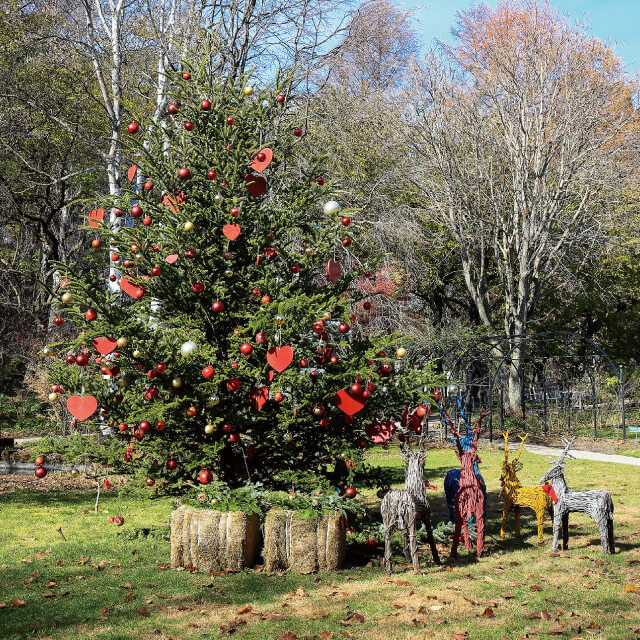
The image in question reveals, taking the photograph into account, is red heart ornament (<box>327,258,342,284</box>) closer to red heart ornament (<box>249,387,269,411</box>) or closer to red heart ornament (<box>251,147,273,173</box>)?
red heart ornament (<box>251,147,273,173</box>)

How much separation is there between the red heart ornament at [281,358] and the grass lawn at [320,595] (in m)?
1.80

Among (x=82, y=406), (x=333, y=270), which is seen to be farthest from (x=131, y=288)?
(x=333, y=270)

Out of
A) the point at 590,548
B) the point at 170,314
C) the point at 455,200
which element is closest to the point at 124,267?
the point at 170,314

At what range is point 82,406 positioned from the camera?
548 centimetres

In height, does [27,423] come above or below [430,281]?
below

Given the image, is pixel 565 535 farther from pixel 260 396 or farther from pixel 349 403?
pixel 260 396

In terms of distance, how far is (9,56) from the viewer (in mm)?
15984

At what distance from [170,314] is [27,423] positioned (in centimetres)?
1509

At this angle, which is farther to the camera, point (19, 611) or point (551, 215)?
point (551, 215)

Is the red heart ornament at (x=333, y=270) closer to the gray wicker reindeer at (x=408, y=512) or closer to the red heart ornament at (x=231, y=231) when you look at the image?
the red heart ornament at (x=231, y=231)

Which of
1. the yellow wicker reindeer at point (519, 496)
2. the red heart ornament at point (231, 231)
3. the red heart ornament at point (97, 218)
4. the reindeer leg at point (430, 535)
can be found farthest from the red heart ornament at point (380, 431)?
the red heart ornament at point (97, 218)

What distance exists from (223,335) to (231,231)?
43.9 inches

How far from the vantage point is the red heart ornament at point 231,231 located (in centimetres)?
596

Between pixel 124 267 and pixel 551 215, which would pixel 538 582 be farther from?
pixel 551 215
